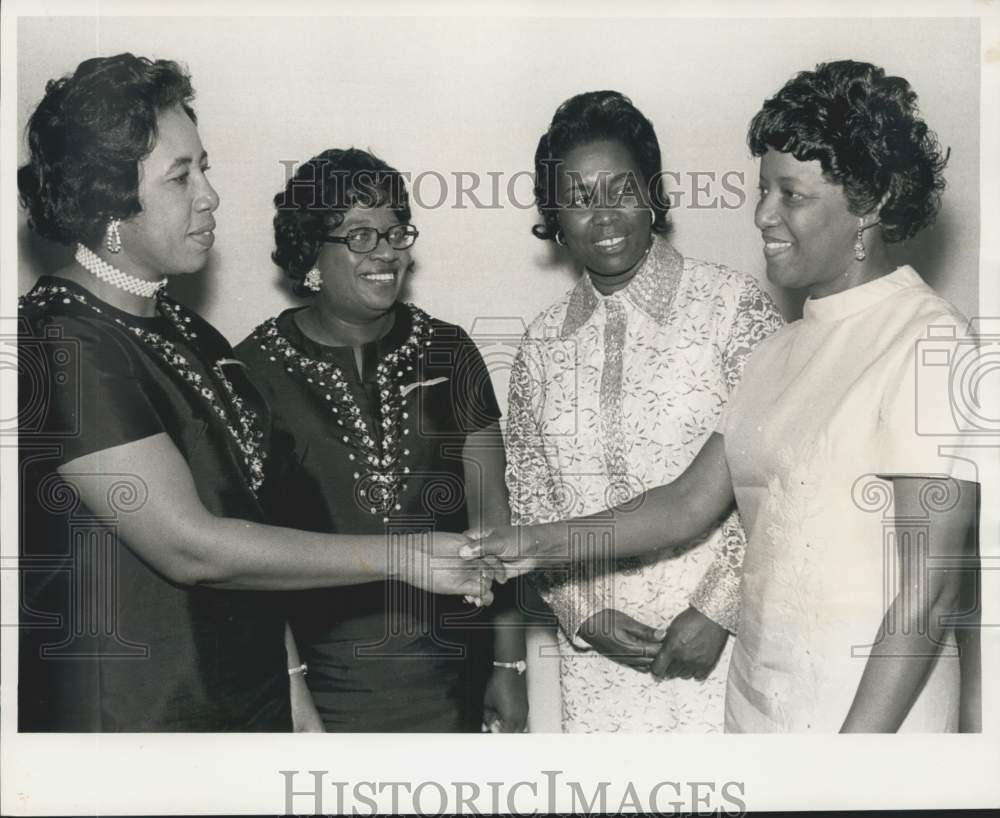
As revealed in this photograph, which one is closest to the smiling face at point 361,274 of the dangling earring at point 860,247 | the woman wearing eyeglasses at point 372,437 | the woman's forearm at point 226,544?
the woman wearing eyeglasses at point 372,437

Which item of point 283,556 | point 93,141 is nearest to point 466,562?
point 283,556

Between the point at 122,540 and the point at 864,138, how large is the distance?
135 cm

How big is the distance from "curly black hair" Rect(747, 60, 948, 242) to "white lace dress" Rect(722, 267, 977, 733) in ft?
0.42

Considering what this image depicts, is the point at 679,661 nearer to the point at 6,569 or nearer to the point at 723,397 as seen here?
the point at 723,397

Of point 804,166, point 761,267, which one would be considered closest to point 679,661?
point 761,267

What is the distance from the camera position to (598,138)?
77.5 inches

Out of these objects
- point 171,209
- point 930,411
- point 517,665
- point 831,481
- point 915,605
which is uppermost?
point 171,209

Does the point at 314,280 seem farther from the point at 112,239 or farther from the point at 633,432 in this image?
the point at 633,432

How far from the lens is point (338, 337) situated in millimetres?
1973

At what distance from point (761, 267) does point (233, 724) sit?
1.14 meters

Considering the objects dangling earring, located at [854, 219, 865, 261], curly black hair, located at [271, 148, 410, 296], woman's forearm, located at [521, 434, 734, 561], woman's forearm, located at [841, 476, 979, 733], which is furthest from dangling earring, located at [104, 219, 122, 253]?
woman's forearm, located at [841, 476, 979, 733]

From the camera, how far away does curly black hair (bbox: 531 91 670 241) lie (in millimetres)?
1967

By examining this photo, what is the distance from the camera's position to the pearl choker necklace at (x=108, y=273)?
191cm

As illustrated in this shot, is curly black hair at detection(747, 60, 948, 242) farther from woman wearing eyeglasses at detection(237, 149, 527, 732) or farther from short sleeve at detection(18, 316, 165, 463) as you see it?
short sleeve at detection(18, 316, 165, 463)
